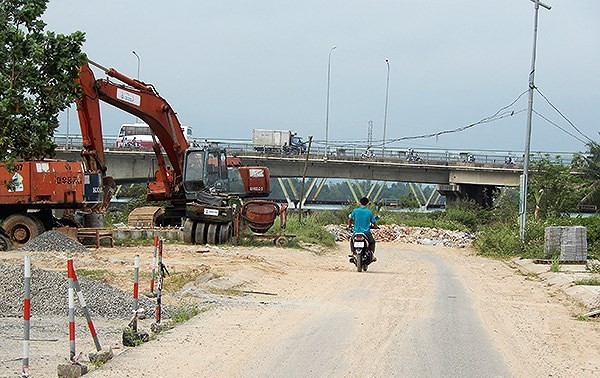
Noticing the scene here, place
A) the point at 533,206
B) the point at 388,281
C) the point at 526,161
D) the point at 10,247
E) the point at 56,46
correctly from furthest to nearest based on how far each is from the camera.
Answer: the point at 533,206 → the point at 526,161 → the point at 10,247 → the point at 388,281 → the point at 56,46

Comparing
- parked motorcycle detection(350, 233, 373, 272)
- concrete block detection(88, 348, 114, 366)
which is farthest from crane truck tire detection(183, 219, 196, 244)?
concrete block detection(88, 348, 114, 366)

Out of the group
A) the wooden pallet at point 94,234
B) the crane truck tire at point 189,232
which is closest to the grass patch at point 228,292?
the wooden pallet at point 94,234

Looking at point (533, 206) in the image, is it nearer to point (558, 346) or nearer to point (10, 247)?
point (10, 247)

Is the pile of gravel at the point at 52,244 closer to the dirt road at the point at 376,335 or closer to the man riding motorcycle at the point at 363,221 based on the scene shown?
the dirt road at the point at 376,335

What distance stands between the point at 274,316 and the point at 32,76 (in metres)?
5.10

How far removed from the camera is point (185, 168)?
106 feet

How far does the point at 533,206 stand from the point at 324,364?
39616 millimetres

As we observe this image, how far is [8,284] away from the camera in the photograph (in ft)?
52.4

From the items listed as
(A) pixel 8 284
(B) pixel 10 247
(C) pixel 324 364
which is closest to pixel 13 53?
(A) pixel 8 284

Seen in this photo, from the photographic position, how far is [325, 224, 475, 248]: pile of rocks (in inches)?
1873

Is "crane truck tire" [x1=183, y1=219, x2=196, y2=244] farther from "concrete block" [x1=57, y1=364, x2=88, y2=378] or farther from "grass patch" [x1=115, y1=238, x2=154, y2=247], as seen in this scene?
"concrete block" [x1=57, y1=364, x2=88, y2=378]

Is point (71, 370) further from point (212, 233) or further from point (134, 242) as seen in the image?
point (134, 242)

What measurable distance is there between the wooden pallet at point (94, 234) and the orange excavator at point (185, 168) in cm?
127

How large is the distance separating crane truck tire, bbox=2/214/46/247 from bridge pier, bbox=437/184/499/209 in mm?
43157
